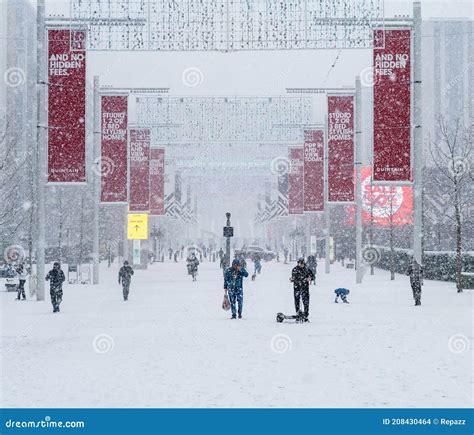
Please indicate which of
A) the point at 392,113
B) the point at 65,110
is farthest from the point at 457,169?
the point at 65,110

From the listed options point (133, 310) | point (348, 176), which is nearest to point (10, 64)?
point (348, 176)

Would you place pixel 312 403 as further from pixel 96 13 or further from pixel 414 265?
pixel 96 13

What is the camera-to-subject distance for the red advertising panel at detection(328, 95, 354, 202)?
122 feet

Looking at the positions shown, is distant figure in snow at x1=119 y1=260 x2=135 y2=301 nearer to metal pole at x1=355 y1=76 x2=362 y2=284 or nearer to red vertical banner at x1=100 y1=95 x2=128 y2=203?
red vertical banner at x1=100 y1=95 x2=128 y2=203

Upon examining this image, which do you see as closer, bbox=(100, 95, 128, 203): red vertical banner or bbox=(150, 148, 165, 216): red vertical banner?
bbox=(100, 95, 128, 203): red vertical banner

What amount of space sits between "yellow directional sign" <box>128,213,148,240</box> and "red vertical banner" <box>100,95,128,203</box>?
37.3 feet

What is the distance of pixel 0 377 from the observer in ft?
40.8

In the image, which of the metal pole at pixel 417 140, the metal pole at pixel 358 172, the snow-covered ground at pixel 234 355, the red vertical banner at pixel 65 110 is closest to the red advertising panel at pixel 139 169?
the metal pole at pixel 358 172

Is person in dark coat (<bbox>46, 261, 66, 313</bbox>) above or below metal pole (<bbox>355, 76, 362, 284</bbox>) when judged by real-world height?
below

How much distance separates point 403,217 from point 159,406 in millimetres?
65472

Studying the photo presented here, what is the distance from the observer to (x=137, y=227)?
49.3 metres

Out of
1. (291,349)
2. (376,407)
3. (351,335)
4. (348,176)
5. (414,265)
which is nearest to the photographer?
(376,407)

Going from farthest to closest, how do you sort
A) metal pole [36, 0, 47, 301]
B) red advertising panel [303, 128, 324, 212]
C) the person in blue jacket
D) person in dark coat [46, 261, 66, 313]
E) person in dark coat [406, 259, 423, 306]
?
red advertising panel [303, 128, 324, 212]
metal pole [36, 0, 47, 301]
person in dark coat [406, 259, 423, 306]
person in dark coat [46, 261, 66, 313]
the person in blue jacket

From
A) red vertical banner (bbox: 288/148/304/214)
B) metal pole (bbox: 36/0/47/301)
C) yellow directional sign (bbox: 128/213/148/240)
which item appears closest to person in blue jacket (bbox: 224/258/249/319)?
metal pole (bbox: 36/0/47/301)
